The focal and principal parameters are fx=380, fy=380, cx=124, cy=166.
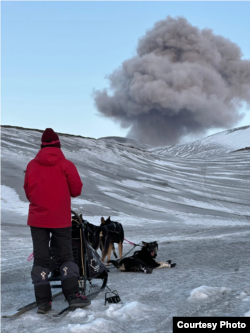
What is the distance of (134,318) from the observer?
330 cm

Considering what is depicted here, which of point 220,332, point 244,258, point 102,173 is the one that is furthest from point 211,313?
point 102,173

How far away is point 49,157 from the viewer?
3695mm

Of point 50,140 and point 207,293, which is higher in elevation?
point 50,140

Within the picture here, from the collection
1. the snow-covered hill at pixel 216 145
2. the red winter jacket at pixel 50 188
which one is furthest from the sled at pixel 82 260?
the snow-covered hill at pixel 216 145

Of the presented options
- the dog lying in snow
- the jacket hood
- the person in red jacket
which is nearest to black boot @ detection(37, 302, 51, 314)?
the person in red jacket

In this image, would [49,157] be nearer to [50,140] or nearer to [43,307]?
[50,140]

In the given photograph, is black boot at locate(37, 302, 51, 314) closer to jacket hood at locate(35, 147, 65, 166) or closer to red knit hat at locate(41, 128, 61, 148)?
jacket hood at locate(35, 147, 65, 166)

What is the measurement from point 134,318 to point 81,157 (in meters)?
23.6

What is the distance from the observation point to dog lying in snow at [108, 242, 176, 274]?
547 cm

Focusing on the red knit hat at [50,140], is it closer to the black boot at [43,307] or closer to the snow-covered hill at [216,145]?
the black boot at [43,307]

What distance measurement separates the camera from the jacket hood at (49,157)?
12.1 ft

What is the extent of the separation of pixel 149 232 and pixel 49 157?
6.92 m

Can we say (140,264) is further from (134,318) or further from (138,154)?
(138,154)

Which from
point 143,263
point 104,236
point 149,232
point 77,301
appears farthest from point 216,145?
point 77,301
